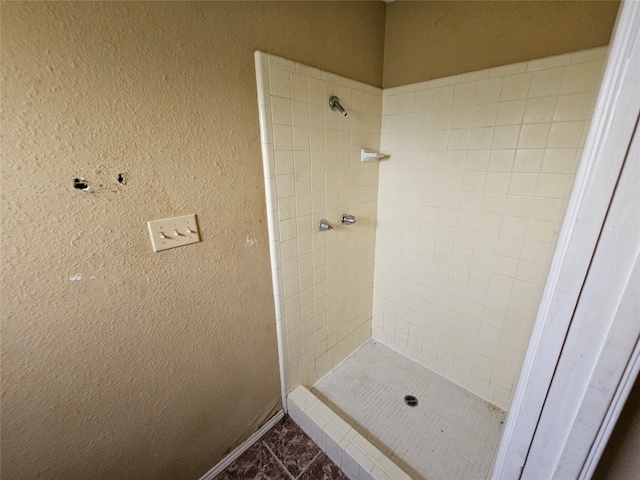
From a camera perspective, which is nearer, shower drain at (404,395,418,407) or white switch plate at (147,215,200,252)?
white switch plate at (147,215,200,252)

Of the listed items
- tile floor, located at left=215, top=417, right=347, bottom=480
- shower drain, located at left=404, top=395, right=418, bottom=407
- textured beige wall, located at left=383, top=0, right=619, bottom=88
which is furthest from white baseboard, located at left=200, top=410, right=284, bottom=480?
textured beige wall, located at left=383, top=0, right=619, bottom=88

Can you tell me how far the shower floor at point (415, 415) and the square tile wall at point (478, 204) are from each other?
116 millimetres

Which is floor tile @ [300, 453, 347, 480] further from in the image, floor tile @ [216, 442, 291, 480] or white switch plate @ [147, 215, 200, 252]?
white switch plate @ [147, 215, 200, 252]

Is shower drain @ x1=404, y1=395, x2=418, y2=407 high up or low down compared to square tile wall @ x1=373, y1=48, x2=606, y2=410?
down

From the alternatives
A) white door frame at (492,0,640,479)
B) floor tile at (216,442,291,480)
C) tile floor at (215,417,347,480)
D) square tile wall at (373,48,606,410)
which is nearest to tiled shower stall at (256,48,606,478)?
square tile wall at (373,48,606,410)

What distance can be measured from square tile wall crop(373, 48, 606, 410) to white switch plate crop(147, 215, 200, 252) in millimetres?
1181

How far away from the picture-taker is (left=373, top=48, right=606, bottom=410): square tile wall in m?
1.12

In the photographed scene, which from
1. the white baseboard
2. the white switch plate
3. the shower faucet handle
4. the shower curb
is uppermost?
the white switch plate

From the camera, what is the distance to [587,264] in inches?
13.9

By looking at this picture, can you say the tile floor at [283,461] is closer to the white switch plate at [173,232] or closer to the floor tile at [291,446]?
the floor tile at [291,446]

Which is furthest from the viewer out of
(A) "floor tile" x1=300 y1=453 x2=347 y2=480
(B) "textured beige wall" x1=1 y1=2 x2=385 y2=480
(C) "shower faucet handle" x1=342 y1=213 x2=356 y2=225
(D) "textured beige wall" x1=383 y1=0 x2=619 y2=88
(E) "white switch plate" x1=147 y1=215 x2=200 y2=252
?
(C) "shower faucet handle" x1=342 y1=213 x2=356 y2=225

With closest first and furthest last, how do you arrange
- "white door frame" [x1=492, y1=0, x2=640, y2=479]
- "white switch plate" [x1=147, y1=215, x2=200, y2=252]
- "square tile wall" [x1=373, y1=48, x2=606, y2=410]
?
"white door frame" [x1=492, y1=0, x2=640, y2=479], "white switch plate" [x1=147, y1=215, x2=200, y2=252], "square tile wall" [x1=373, y1=48, x2=606, y2=410]

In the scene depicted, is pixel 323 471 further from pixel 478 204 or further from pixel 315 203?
pixel 478 204

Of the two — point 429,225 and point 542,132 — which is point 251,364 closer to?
point 429,225
